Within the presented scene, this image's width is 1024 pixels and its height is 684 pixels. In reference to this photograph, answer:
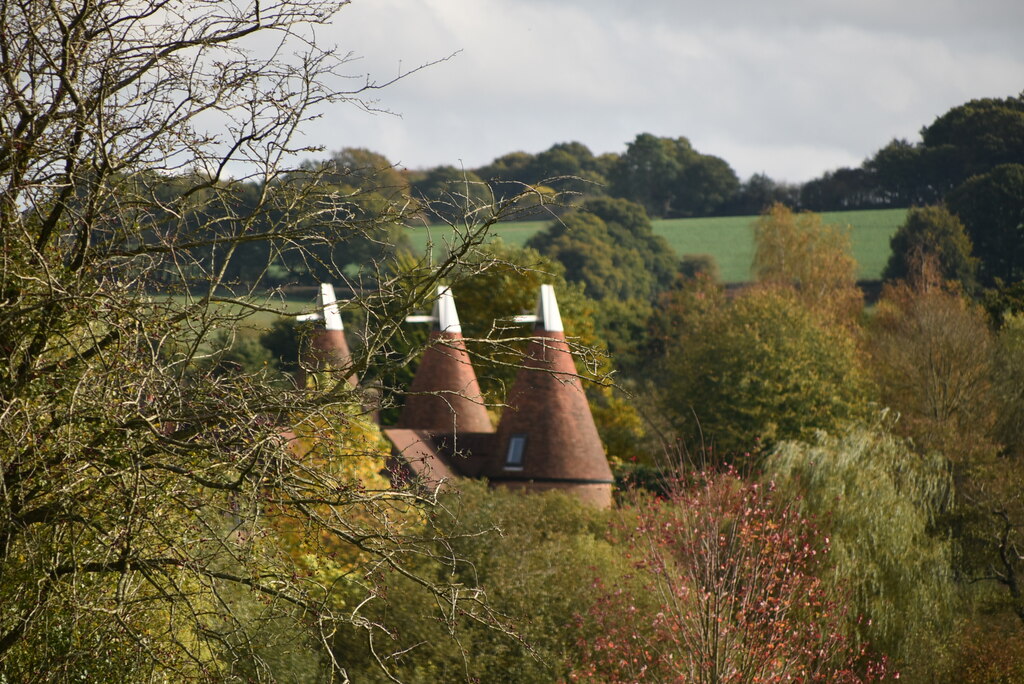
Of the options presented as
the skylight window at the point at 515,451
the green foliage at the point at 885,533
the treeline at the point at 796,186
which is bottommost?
the green foliage at the point at 885,533

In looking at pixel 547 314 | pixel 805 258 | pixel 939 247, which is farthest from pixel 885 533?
pixel 939 247

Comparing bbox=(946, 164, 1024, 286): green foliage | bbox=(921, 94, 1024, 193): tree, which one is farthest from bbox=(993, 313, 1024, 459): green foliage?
bbox=(921, 94, 1024, 193): tree

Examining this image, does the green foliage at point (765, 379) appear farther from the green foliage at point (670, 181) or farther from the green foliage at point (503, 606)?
the green foliage at point (670, 181)

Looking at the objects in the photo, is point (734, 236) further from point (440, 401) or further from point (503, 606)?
point (503, 606)

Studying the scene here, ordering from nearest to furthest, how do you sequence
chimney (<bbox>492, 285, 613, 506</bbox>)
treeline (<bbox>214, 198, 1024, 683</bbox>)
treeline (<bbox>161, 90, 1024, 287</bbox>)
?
treeline (<bbox>214, 198, 1024, 683</bbox>) → chimney (<bbox>492, 285, 613, 506</bbox>) → treeline (<bbox>161, 90, 1024, 287</bbox>)

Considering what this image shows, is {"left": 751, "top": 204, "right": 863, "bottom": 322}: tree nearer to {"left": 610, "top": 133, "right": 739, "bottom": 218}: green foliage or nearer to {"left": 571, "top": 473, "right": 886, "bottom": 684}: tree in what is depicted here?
{"left": 610, "top": 133, "right": 739, "bottom": 218}: green foliage

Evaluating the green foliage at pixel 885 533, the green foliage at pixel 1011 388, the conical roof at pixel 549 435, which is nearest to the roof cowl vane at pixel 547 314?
the conical roof at pixel 549 435

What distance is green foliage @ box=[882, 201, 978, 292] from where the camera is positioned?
170 ft

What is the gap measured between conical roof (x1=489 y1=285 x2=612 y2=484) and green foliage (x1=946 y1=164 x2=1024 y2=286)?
35740 mm

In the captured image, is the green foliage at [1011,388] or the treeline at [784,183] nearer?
the green foliage at [1011,388]

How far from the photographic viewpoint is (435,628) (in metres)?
14.7

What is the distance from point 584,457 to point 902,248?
37.3 m

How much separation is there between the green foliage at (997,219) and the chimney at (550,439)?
1408 inches

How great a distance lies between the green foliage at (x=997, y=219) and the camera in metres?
53.7
